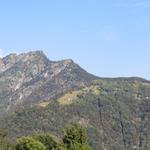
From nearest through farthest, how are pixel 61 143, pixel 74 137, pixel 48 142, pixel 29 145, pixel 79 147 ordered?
pixel 79 147
pixel 29 145
pixel 74 137
pixel 61 143
pixel 48 142

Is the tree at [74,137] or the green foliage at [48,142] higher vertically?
the tree at [74,137]

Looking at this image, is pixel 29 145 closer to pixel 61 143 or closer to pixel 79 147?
pixel 79 147

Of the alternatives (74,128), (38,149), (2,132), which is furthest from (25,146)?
(2,132)

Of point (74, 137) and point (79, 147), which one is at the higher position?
point (74, 137)

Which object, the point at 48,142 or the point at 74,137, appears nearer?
the point at 74,137

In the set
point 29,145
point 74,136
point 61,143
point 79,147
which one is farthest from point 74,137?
point 29,145

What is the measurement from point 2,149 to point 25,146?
1738 centimetres

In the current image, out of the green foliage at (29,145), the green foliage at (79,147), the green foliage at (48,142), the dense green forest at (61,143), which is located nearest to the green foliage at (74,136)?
the dense green forest at (61,143)

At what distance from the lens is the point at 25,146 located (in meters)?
141

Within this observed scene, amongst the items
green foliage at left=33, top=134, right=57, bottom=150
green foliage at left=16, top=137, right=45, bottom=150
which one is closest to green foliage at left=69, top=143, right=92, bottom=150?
green foliage at left=16, top=137, right=45, bottom=150

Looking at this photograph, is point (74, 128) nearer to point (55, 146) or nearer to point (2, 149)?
point (55, 146)

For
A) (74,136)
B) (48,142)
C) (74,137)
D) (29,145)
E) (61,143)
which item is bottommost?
(48,142)

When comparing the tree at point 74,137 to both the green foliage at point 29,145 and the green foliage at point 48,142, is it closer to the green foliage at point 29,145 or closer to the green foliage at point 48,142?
the green foliage at point 48,142

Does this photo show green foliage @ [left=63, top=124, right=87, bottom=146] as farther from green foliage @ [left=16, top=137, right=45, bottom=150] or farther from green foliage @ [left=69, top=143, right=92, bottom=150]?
green foliage @ [left=16, top=137, right=45, bottom=150]
